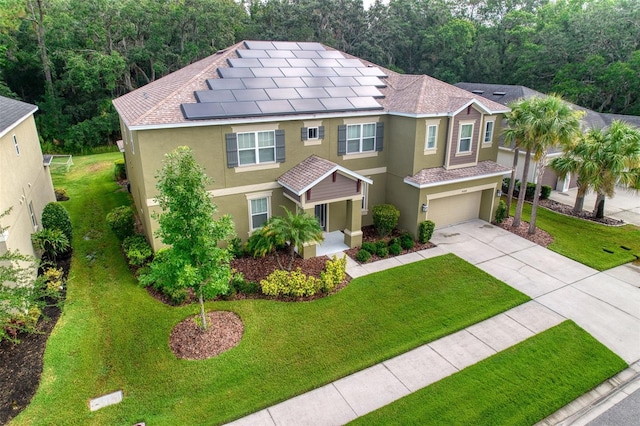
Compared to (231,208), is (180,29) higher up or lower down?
higher up

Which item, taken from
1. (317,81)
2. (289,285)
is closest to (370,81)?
(317,81)

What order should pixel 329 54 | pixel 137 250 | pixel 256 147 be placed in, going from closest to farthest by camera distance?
pixel 137 250 < pixel 256 147 < pixel 329 54

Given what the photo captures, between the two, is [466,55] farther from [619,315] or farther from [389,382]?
[389,382]

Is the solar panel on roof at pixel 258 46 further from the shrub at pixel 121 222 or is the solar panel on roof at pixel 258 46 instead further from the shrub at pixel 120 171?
the shrub at pixel 120 171

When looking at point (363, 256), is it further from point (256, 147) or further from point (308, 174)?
point (256, 147)

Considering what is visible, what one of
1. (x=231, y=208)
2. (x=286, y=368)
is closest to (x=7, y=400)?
(x=286, y=368)

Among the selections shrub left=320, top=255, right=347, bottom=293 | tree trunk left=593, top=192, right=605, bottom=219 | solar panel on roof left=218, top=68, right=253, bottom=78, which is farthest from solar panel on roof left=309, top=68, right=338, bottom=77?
tree trunk left=593, top=192, right=605, bottom=219

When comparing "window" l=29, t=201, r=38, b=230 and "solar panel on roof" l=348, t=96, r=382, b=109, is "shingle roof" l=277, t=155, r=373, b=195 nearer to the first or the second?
"solar panel on roof" l=348, t=96, r=382, b=109
